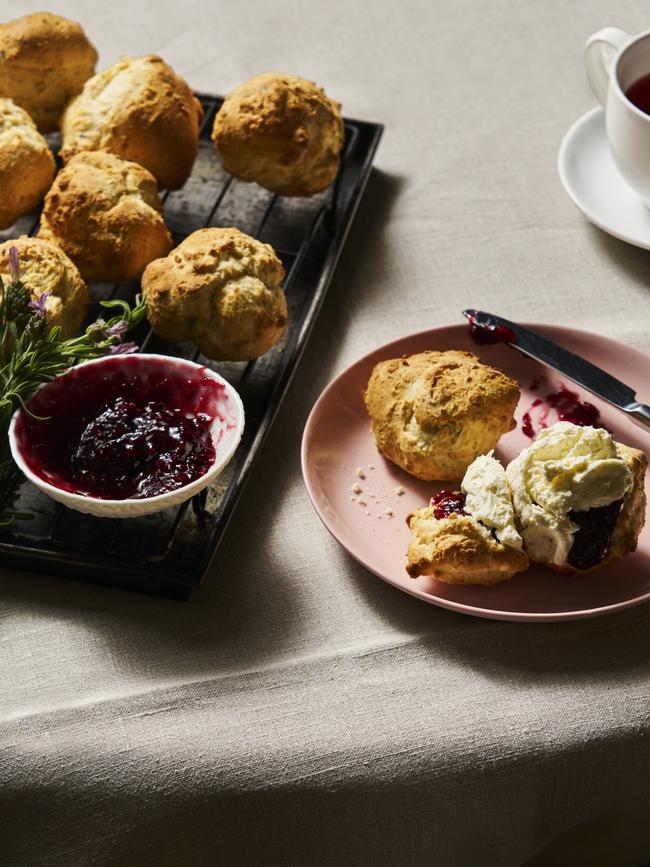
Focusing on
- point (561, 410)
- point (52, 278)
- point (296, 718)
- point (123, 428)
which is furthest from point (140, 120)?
point (296, 718)

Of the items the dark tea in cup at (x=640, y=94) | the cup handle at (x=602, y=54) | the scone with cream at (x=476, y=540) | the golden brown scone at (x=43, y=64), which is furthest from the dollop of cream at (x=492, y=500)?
the golden brown scone at (x=43, y=64)

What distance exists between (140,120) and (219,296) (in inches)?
19.2

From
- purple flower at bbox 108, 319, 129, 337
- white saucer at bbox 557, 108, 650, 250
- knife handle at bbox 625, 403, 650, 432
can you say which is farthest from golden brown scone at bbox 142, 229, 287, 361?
white saucer at bbox 557, 108, 650, 250

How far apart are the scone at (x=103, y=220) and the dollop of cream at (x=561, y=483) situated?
811 millimetres

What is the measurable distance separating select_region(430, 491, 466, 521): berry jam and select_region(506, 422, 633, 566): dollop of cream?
0.09 meters

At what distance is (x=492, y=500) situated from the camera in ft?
4.81

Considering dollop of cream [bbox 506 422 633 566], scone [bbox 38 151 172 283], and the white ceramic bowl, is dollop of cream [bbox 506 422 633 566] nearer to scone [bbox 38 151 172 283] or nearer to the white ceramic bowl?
the white ceramic bowl

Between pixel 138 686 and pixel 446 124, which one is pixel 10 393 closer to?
pixel 138 686

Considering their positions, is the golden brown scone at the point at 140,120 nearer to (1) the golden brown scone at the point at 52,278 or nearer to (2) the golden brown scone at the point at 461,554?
(1) the golden brown scone at the point at 52,278

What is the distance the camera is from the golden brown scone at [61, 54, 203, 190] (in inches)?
79.2

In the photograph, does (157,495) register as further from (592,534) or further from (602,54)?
(602,54)

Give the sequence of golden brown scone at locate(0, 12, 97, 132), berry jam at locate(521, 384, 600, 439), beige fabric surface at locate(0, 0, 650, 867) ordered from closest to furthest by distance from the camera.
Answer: beige fabric surface at locate(0, 0, 650, 867), berry jam at locate(521, 384, 600, 439), golden brown scone at locate(0, 12, 97, 132)

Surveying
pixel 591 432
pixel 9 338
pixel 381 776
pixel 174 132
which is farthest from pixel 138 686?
pixel 174 132

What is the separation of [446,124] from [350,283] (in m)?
0.63
